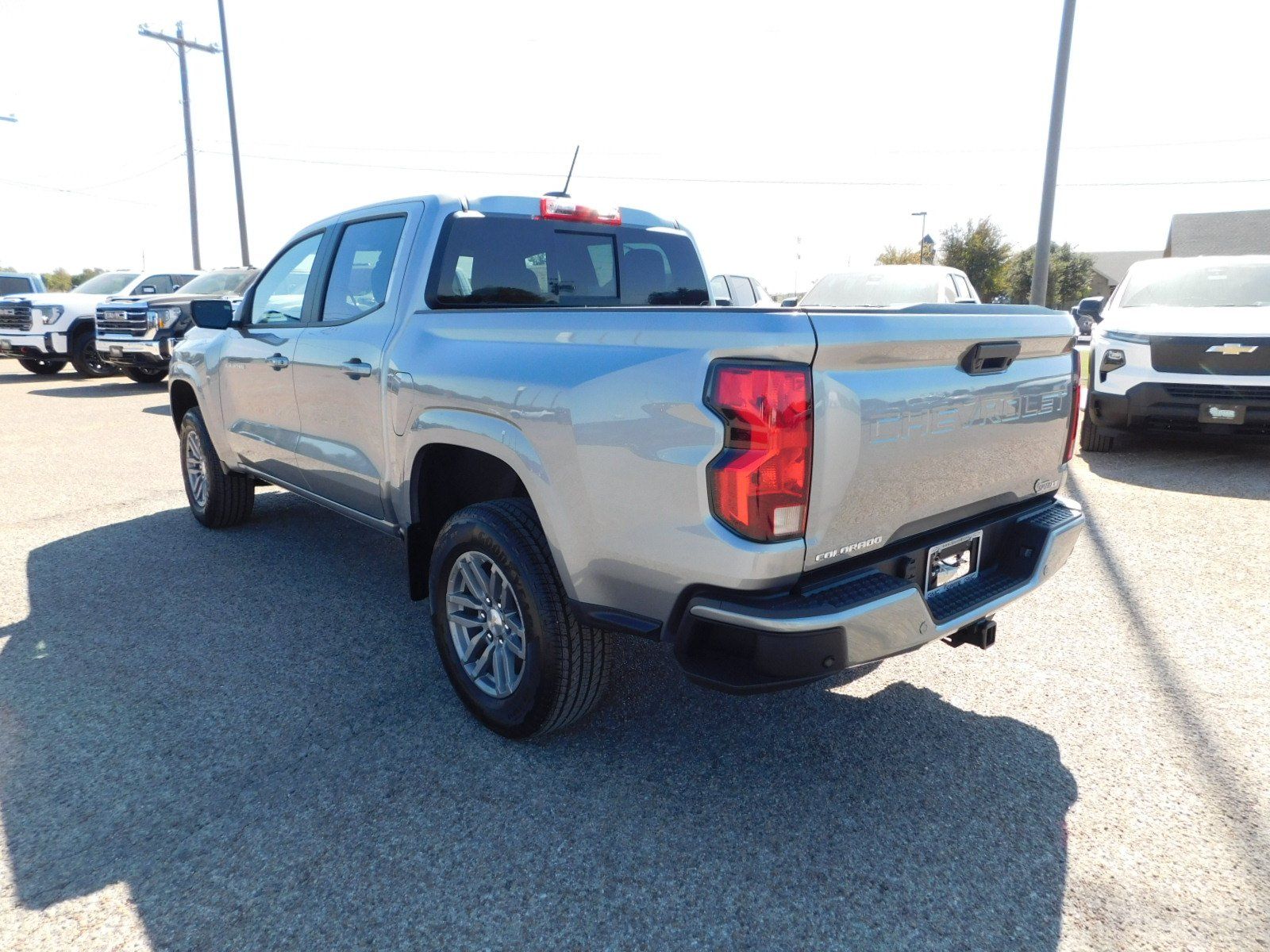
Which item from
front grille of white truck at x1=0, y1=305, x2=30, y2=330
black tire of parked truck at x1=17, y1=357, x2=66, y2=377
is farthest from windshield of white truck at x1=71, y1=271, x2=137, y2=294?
black tire of parked truck at x1=17, y1=357, x2=66, y2=377

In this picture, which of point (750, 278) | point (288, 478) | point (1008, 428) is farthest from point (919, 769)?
point (750, 278)

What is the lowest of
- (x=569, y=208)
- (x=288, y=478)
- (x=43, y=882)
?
(x=43, y=882)

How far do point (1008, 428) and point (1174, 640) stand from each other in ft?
5.97

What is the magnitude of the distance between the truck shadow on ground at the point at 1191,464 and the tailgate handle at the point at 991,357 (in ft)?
16.1

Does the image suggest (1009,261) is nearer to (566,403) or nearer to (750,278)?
(750,278)

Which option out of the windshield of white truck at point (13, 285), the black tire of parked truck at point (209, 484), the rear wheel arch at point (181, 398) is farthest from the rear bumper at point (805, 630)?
the windshield of white truck at point (13, 285)

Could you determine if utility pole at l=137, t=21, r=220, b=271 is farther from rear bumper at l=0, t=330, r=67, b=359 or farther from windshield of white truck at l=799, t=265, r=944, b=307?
windshield of white truck at l=799, t=265, r=944, b=307

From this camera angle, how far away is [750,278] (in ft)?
48.4

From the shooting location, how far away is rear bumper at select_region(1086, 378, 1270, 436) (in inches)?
273

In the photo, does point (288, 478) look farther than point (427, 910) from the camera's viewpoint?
Yes

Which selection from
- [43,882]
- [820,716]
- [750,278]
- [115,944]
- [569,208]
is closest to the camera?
[115,944]

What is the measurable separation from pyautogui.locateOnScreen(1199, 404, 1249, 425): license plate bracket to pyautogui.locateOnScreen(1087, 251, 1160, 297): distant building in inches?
2761

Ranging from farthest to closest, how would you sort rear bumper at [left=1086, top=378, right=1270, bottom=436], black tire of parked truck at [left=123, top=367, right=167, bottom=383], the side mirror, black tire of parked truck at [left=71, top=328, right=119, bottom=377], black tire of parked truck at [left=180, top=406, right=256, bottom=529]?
black tire of parked truck at [left=71, top=328, right=119, bottom=377] < black tire of parked truck at [left=123, top=367, right=167, bottom=383] < rear bumper at [left=1086, top=378, right=1270, bottom=436] < black tire of parked truck at [left=180, top=406, right=256, bottom=529] < the side mirror

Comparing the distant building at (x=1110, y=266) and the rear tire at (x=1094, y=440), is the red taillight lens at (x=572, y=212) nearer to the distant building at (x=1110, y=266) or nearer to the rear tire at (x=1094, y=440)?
the rear tire at (x=1094, y=440)
